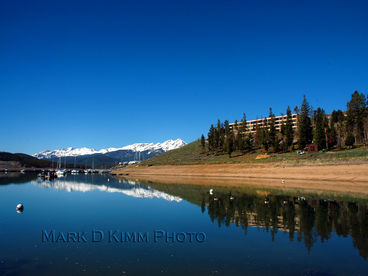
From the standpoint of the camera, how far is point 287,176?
2771 inches

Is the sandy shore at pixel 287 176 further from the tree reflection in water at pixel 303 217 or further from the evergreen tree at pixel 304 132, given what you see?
the evergreen tree at pixel 304 132

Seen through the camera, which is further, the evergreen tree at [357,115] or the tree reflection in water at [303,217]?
the evergreen tree at [357,115]

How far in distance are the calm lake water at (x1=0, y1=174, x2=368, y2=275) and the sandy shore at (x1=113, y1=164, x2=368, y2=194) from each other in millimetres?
25077

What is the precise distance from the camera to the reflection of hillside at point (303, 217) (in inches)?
756

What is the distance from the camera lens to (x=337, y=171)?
201 ft

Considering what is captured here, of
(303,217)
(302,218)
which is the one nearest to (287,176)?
(303,217)

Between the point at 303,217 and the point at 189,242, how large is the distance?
492 inches

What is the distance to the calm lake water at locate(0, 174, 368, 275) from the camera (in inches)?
525

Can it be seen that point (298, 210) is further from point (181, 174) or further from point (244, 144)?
point (244, 144)

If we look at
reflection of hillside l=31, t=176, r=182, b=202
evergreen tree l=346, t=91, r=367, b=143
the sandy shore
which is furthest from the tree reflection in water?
evergreen tree l=346, t=91, r=367, b=143

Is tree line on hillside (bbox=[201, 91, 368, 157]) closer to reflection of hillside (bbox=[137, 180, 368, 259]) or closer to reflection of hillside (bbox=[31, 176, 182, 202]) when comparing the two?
reflection of hillside (bbox=[31, 176, 182, 202])

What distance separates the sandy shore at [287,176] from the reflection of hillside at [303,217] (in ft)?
51.4

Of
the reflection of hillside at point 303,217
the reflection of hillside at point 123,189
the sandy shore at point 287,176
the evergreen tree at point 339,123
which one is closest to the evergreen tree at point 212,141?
the sandy shore at point 287,176

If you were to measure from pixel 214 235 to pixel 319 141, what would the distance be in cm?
9154
